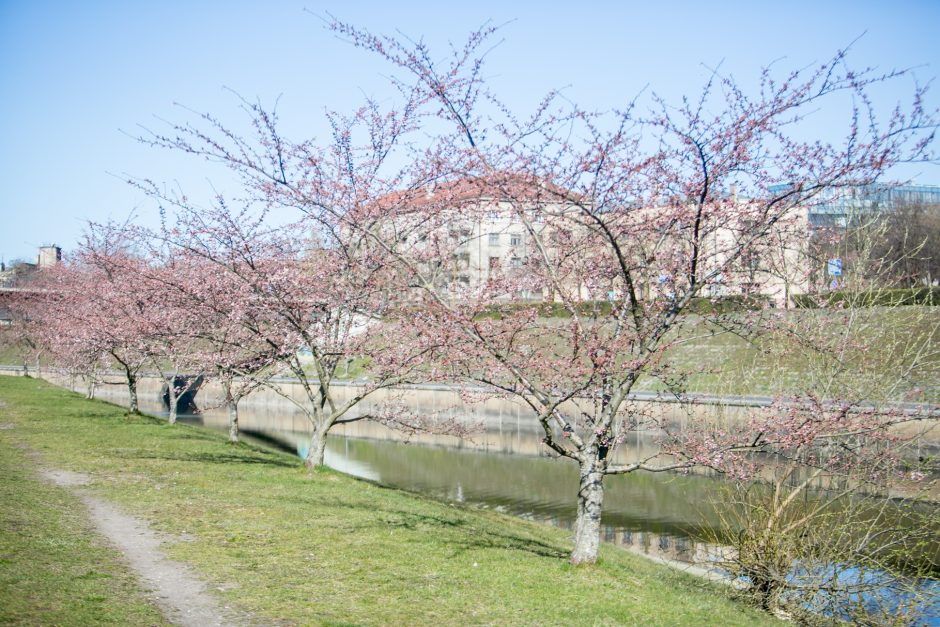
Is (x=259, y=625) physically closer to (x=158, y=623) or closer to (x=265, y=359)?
(x=158, y=623)

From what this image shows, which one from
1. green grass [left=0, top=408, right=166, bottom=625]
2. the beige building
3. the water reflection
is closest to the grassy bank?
green grass [left=0, top=408, right=166, bottom=625]

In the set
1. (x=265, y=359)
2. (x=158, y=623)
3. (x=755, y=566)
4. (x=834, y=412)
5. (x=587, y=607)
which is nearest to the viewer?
(x=158, y=623)

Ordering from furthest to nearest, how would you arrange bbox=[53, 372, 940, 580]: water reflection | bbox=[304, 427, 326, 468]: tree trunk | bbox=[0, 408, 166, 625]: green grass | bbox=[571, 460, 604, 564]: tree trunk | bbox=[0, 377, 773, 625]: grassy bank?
bbox=[53, 372, 940, 580]: water reflection < bbox=[304, 427, 326, 468]: tree trunk < bbox=[571, 460, 604, 564]: tree trunk < bbox=[0, 377, 773, 625]: grassy bank < bbox=[0, 408, 166, 625]: green grass

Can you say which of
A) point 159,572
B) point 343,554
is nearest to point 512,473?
point 343,554

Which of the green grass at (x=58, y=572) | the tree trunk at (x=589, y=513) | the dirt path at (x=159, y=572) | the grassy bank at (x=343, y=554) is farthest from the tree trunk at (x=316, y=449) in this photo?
the tree trunk at (x=589, y=513)

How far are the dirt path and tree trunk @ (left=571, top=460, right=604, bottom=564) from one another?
435 cm

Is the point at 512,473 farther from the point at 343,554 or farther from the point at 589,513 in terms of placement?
the point at 343,554

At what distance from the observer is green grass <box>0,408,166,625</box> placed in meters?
6.77

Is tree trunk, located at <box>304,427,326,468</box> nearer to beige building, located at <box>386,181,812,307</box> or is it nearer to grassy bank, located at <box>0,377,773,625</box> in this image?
grassy bank, located at <box>0,377,773,625</box>

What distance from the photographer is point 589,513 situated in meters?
9.76

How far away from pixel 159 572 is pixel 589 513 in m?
4.83

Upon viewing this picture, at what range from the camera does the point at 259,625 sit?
274 inches

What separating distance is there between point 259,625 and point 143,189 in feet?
30.8

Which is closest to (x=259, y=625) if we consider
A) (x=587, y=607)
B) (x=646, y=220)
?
(x=587, y=607)
